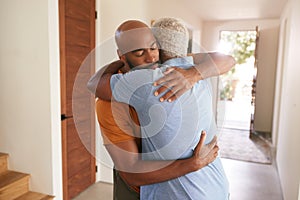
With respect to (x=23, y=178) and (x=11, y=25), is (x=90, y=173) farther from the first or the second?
(x=11, y=25)

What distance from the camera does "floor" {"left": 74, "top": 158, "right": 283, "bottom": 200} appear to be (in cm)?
277

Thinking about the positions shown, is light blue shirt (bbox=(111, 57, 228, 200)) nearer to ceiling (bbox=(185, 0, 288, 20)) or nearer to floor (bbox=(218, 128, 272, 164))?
floor (bbox=(218, 128, 272, 164))

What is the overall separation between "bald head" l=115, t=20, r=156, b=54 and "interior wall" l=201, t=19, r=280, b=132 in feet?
17.6

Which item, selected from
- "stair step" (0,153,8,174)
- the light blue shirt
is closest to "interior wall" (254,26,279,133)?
"stair step" (0,153,8,174)

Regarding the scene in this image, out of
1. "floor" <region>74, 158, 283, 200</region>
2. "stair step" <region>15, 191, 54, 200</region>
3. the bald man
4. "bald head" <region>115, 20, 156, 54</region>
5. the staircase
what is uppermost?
"bald head" <region>115, 20, 156, 54</region>

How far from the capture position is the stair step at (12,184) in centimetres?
191

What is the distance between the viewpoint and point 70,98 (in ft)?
8.35

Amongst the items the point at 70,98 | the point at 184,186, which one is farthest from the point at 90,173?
the point at 184,186

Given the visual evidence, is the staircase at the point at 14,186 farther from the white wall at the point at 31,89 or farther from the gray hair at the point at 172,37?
the gray hair at the point at 172,37

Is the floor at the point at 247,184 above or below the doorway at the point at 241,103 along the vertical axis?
below

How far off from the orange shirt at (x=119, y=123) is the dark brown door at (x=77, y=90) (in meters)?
1.50

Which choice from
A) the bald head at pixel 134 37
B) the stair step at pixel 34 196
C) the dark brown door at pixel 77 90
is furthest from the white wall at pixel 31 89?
the bald head at pixel 134 37

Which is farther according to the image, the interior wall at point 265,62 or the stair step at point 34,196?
the interior wall at point 265,62

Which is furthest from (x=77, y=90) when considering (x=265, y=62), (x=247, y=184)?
(x=265, y=62)
